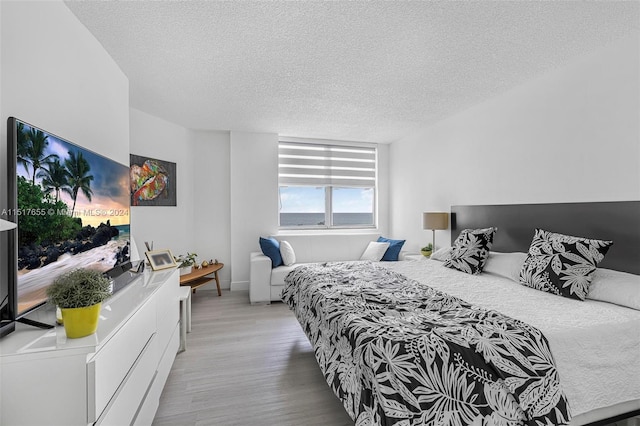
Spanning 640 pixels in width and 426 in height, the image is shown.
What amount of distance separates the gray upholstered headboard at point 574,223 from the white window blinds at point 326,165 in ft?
7.66

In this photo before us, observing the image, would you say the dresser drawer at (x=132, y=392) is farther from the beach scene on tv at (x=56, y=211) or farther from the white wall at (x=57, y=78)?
the white wall at (x=57, y=78)

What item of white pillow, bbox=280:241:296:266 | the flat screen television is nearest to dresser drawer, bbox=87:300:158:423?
the flat screen television

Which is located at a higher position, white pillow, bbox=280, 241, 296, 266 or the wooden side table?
white pillow, bbox=280, 241, 296, 266

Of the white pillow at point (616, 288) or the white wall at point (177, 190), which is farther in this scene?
the white wall at point (177, 190)

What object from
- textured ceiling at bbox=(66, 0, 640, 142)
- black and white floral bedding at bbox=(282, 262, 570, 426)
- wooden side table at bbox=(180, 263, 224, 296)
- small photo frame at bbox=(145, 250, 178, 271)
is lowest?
wooden side table at bbox=(180, 263, 224, 296)

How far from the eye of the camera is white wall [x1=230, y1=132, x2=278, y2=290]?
4.73m

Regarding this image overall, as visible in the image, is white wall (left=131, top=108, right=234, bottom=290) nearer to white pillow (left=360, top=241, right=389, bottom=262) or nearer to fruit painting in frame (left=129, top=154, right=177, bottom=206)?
fruit painting in frame (left=129, top=154, right=177, bottom=206)

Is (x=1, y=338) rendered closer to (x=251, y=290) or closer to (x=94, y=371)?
(x=94, y=371)

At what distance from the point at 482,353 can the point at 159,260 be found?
2.45m

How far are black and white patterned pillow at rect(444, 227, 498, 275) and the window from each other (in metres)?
2.58

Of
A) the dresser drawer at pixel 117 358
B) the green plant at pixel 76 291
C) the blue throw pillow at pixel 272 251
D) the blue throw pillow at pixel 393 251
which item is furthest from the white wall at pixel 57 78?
the blue throw pillow at pixel 393 251

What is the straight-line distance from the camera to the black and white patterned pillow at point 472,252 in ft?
9.30

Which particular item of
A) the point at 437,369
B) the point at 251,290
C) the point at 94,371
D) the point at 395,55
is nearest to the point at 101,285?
the point at 94,371

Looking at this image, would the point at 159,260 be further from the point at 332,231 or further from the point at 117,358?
the point at 332,231
